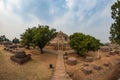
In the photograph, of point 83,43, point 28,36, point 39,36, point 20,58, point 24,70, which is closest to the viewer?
point 24,70

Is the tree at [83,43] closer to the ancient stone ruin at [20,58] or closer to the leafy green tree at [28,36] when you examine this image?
the leafy green tree at [28,36]

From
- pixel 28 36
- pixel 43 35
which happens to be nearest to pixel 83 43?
pixel 43 35

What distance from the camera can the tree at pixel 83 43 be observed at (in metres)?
39.4

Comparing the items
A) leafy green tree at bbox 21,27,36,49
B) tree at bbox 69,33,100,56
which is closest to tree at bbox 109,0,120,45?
tree at bbox 69,33,100,56

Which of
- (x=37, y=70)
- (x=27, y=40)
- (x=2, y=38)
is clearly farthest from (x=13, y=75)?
(x=2, y=38)

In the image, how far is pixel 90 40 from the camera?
40.5 m

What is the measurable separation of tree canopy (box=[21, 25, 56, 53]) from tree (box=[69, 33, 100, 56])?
5407mm

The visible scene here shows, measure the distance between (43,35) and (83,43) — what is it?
900 cm

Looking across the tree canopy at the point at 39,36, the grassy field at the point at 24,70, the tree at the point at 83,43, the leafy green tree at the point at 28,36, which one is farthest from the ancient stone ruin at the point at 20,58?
the tree at the point at 83,43

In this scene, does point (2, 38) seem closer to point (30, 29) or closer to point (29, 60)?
point (30, 29)

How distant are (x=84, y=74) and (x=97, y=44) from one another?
48.0ft

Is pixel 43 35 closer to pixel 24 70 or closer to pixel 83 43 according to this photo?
pixel 83 43

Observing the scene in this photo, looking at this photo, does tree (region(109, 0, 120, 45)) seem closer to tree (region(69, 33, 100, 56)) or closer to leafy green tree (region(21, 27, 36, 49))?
tree (region(69, 33, 100, 56))

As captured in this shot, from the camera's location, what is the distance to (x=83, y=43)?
39438 mm
